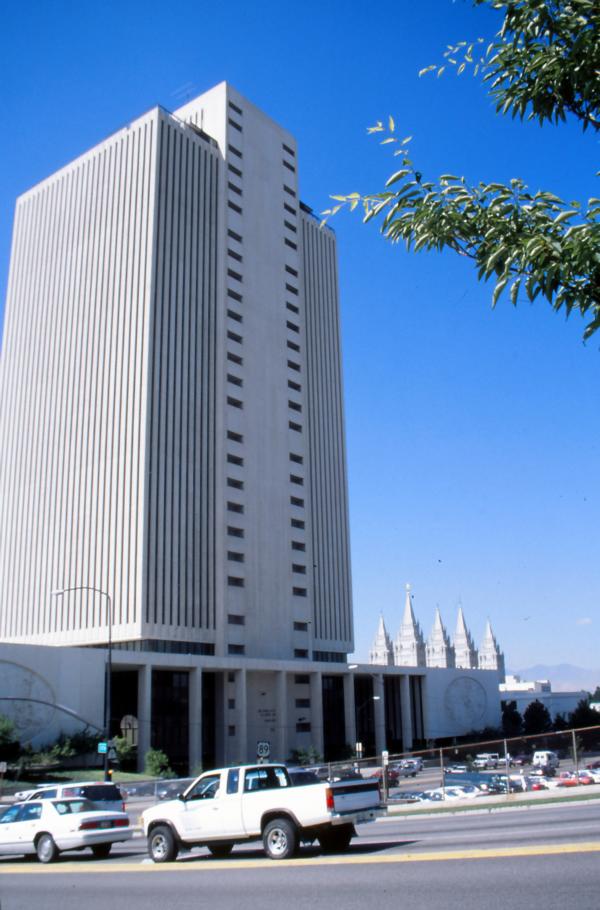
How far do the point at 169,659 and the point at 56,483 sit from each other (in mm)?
22503

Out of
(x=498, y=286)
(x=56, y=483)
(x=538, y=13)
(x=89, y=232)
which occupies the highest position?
(x=89, y=232)

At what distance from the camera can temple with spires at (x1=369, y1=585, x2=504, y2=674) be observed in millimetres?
170375

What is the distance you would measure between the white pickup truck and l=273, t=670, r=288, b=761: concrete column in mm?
67190

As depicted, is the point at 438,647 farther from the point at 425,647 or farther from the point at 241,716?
the point at 241,716

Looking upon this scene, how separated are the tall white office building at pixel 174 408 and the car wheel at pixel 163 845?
57.4 meters

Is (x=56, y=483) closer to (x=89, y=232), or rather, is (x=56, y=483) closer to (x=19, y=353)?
(x=19, y=353)

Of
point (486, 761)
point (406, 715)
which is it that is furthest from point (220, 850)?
point (406, 715)

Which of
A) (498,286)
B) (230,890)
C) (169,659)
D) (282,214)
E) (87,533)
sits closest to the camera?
(498,286)

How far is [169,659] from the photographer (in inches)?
2950

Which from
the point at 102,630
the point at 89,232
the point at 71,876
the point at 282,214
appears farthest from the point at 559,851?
the point at 282,214

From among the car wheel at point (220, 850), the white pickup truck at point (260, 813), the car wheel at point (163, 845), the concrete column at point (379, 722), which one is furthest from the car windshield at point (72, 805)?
the concrete column at point (379, 722)

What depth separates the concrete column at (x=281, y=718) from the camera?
84000 mm

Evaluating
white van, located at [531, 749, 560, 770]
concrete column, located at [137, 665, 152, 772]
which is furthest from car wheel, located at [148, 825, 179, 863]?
concrete column, located at [137, 665, 152, 772]

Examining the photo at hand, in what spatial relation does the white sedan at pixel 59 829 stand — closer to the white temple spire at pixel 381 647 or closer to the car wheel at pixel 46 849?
the car wheel at pixel 46 849
